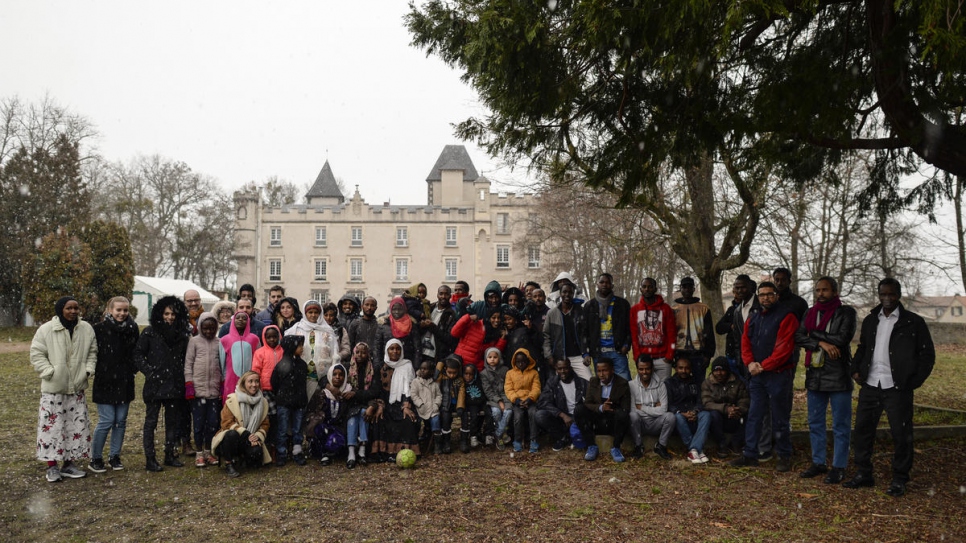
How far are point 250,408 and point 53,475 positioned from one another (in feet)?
6.04

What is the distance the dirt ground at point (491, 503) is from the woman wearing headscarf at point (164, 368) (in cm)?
30

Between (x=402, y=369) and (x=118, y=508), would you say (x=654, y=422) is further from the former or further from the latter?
(x=118, y=508)

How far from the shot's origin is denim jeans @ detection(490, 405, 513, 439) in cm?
788

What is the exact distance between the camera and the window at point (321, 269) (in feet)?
178

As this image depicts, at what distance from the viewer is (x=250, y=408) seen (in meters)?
7.11

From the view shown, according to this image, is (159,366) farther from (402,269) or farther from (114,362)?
(402,269)

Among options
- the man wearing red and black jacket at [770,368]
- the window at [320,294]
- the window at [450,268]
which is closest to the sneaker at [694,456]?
the man wearing red and black jacket at [770,368]

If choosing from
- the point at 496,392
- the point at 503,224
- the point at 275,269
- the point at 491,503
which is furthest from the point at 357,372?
the point at 275,269

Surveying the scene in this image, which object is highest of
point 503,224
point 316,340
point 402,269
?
point 503,224

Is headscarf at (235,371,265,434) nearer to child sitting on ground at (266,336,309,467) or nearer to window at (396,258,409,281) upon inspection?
child sitting on ground at (266,336,309,467)

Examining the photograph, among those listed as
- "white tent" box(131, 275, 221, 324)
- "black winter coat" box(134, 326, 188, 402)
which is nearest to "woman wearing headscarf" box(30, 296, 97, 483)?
"black winter coat" box(134, 326, 188, 402)

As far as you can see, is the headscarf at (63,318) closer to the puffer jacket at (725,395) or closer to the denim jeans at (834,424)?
the puffer jacket at (725,395)

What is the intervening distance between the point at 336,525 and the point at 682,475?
3.28m

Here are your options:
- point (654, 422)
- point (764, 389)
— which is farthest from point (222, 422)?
point (764, 389)
